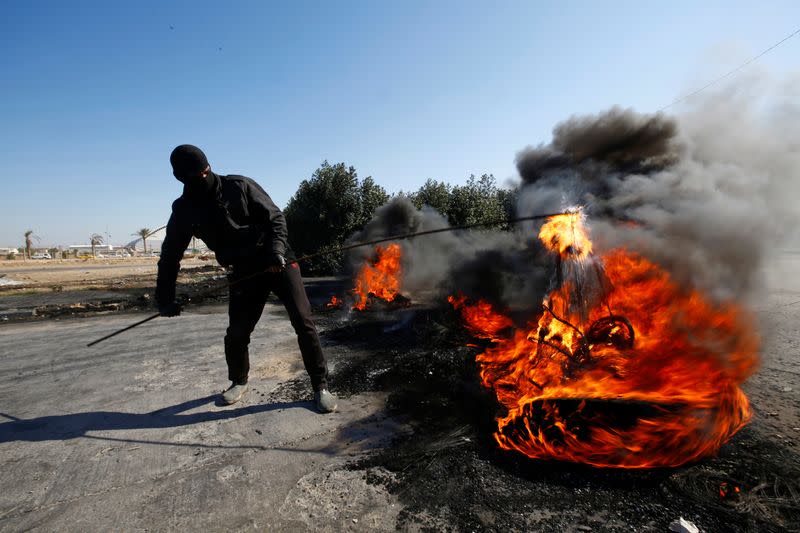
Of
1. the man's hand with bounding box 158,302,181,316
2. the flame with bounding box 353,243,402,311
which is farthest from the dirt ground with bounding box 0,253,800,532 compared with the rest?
the flame with bounding box 353,243,402,311

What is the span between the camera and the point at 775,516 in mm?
1999

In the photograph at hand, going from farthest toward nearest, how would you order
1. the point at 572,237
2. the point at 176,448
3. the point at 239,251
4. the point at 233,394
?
the point at 572,237
the point at 233,394
the point at 239,251
the point at 176,448

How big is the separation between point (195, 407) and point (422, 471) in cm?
233

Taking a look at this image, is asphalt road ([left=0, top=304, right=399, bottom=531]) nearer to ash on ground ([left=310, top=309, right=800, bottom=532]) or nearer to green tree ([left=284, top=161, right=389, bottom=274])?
ash on ground ([left=310, top=309, right=800, bottom=532])

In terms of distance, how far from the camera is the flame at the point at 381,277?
9.91 m

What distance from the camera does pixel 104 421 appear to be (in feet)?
10.6

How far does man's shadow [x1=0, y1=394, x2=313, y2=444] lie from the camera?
301 cm

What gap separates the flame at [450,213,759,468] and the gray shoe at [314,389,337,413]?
4.85ft

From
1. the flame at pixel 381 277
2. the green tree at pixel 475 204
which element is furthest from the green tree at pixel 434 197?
the flame at pixel 381 277

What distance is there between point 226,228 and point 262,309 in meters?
0.82

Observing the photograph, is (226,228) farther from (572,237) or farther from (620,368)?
(572,237)

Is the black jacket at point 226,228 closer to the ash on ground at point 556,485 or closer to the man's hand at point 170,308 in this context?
the man's hand at point 170,308

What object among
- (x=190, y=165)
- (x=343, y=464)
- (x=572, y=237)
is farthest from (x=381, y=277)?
(x=343, y=464)

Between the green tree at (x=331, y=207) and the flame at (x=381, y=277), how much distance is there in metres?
9.05
